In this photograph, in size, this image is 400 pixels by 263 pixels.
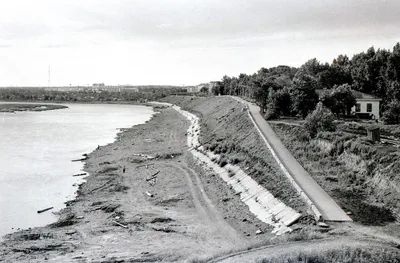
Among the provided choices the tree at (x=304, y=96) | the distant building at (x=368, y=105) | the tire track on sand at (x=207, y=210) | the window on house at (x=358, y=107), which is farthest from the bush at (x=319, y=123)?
the distant building at (x=368, y=105)

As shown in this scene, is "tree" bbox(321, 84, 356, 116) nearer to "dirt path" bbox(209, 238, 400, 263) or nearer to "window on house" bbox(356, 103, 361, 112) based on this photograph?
"window on house" bbox(356, 103, 361, 112)

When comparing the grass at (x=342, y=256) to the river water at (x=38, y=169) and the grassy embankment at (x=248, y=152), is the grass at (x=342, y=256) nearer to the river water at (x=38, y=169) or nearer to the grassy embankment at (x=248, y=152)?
the grassy embankment at (x=248, y=152)

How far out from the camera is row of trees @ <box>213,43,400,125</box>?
156 feet

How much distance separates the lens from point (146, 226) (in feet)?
79.7

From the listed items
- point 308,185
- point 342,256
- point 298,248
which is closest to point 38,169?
point 308,185

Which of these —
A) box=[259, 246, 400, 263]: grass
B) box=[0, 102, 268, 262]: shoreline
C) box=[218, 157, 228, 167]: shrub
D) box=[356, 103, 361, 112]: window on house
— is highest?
box=[356, 103, 361, 112]: window on house

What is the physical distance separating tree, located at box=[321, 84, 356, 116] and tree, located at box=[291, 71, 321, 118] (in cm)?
142

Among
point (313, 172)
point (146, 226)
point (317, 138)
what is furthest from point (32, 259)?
point (317, 138)

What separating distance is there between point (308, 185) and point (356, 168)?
404cm

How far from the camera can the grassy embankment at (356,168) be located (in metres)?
22.6

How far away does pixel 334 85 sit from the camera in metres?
57.2

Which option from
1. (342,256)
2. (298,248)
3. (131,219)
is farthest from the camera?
(131,219)

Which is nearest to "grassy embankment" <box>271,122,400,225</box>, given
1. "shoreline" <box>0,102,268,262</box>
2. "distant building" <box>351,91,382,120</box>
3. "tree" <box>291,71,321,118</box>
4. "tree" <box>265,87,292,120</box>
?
"shoreline" <box>0,102,268,262</box>

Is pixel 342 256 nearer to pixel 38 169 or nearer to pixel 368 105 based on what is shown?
pixel 38 169
